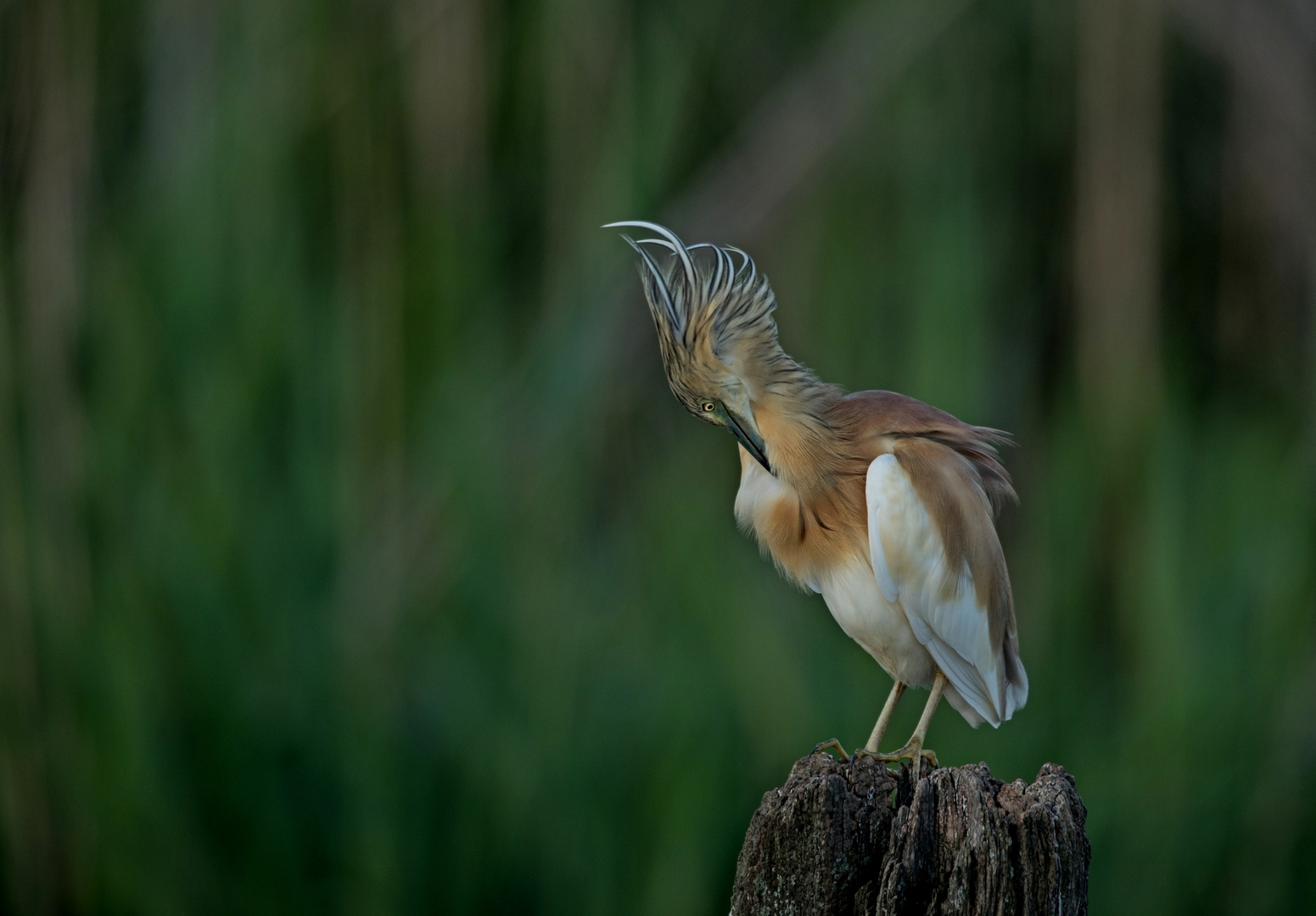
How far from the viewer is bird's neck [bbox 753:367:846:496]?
2.17 meters

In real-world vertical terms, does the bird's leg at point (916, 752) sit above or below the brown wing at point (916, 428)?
below

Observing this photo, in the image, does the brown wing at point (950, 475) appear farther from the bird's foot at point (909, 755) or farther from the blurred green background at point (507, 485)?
the blurred green background at point (507, 485)

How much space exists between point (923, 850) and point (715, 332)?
100 centimetres

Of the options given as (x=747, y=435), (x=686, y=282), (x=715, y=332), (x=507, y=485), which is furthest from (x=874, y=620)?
(x=507, y=485)

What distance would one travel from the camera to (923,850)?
147cm

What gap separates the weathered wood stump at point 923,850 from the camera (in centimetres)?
144

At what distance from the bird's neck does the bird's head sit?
2 cm

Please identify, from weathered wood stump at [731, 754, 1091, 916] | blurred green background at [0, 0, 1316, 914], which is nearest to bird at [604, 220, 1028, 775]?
weathered wood stump at [731, 754, 1091, 916]

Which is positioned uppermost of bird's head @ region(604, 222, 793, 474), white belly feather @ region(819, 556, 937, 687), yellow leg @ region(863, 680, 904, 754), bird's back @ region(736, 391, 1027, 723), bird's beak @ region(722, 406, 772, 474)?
bird's head @ region(604, 222, 793, 474)

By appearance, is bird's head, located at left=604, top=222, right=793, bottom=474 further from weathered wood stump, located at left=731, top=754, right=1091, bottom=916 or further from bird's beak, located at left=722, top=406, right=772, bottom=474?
weathered wood stump, located at left=731, top=754, right=1091, bottom=916

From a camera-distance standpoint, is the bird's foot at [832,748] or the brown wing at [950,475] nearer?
the bird's foot at [832,748]

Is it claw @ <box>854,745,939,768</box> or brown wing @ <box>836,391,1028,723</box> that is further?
brown wing @ <box>836,391,1028,723</box>

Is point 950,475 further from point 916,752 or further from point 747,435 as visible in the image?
point 916,752

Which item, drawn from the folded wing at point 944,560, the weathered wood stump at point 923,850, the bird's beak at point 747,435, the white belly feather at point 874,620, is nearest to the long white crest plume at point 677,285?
the bird's beak at point 747,435
